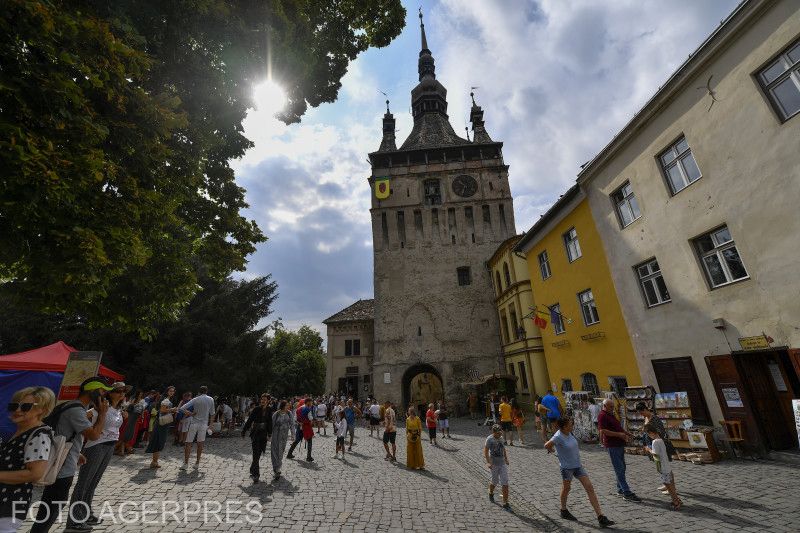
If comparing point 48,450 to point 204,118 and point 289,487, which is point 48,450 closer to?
point 289,487

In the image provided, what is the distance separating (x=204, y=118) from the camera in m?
7.57

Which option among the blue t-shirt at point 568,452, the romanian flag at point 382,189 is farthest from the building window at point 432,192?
the blue t-shirt at point 568,452

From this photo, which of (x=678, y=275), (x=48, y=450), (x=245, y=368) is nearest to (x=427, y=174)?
(x=245, y=368)

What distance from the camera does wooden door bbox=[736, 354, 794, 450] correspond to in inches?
326

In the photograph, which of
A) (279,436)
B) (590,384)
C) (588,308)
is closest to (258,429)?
(279,436)

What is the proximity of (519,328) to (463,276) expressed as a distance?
825cm

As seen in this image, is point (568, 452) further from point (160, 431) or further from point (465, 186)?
point (465, 186)

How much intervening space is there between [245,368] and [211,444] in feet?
23.2

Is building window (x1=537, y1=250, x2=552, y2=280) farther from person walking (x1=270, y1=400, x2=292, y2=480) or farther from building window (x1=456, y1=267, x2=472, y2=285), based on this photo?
person walking (x1=270, y1=400, x2=292, y2=480)

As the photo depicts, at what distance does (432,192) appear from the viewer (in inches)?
1256

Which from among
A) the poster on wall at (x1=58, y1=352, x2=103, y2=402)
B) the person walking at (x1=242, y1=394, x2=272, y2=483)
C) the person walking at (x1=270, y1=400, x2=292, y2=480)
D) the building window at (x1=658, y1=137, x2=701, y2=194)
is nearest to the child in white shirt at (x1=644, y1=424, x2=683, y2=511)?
the building window at (x1=658, y1=137, x2=701, y2=194)

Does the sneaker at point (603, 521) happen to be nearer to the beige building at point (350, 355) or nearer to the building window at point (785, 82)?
the building window at point (785, 82)

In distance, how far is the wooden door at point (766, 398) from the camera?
828 cm

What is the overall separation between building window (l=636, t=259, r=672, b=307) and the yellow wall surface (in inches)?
50.9
